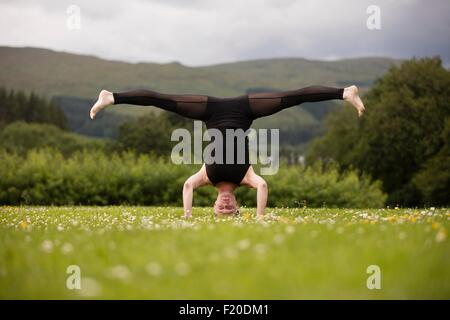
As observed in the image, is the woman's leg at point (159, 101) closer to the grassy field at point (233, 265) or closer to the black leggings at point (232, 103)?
the black leggings at point (232, 103)

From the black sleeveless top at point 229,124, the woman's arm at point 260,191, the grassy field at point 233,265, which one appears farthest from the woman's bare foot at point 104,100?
Result: the grassy field at point 233,265

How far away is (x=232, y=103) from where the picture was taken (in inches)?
585

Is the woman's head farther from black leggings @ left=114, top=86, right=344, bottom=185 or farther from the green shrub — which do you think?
the green shrub

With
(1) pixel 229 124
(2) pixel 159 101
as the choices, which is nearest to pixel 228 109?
(1) pixel 229 124

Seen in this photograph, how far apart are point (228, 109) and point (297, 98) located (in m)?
1.78

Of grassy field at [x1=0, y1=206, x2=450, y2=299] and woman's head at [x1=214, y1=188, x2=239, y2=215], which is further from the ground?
grassy field at [x1=0, y1=206, x2=450, y2=299]

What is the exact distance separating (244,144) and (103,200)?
18982mm

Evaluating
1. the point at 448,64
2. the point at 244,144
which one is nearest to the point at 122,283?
the point at 244,144

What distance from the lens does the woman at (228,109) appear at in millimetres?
14414

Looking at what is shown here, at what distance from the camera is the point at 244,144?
1459cm

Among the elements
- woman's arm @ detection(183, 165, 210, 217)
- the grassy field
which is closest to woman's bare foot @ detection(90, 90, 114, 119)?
woman's arm @ detection(183, 165, 210, 217)

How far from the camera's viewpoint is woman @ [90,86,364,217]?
47.3 ft

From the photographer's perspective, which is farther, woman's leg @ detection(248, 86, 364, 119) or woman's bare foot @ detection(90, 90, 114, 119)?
woman's leg @ detection(248, 86, 364, 119)

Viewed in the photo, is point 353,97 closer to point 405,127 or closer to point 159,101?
point 159,101
